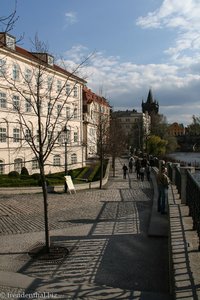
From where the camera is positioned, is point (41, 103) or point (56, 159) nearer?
point (41, 103)

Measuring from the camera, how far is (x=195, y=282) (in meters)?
4.80

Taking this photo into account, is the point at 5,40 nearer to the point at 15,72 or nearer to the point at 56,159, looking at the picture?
the point at 15,72

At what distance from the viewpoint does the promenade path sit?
6.29 m

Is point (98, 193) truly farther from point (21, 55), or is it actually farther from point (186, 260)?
point (21, 55)

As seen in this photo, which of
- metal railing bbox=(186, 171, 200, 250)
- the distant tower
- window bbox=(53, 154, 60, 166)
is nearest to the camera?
metal railing bbox=(186, 171, 200, 250)

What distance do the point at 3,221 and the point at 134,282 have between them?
6.92m

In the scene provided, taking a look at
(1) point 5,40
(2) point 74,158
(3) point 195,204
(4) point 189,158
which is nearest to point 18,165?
(2) point 74,158

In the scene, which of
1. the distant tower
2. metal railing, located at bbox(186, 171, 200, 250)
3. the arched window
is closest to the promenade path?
metal railing, located at bbox(186, 171, 200, 250)

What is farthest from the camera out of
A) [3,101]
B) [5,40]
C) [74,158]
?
[74,158]

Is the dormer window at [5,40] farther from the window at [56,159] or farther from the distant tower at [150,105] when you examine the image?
the distant tower at [150,105]

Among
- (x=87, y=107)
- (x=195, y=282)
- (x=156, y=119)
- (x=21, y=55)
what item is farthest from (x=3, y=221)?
(x=156, y=119)

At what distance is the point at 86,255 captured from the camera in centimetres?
835

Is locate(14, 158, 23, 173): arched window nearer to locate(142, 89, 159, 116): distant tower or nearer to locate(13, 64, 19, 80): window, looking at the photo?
locate(13, 64, 19, 80): window

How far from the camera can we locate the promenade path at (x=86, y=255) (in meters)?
6.29
